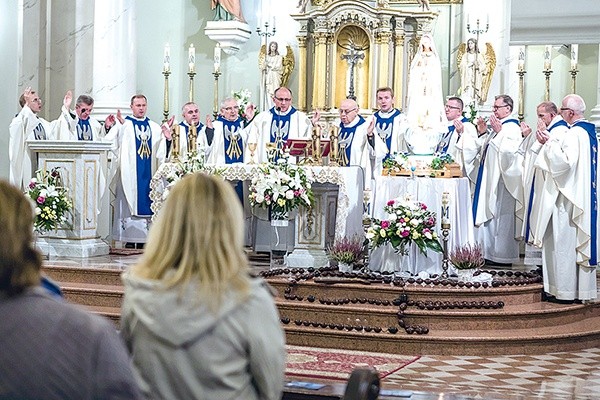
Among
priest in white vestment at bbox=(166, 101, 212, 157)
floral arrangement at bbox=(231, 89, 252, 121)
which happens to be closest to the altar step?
priest in white vestment at bbox=(166, 101, 212, 157)

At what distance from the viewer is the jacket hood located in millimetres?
2656

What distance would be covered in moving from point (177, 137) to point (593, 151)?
4.16 metres

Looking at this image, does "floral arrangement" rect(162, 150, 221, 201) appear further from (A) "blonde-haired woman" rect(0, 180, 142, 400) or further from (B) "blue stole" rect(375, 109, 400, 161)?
(A) "blonde-haired woman" rect(0, 180, 142, 400)

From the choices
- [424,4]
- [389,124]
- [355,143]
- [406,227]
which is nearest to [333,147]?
[355,143]

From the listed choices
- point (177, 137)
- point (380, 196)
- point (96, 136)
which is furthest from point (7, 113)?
point (380, 196)

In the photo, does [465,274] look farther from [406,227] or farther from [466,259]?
[406,227]

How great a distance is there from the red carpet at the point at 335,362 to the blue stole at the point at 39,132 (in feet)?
15.6

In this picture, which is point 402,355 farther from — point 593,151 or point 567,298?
point 593,151

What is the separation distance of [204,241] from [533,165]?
7919 millimetres

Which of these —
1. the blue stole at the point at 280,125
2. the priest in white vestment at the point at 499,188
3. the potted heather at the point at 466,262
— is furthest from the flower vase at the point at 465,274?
the blue stole at the point at 280,125

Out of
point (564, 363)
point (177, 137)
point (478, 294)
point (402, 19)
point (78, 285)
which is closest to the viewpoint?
point (564, 363)

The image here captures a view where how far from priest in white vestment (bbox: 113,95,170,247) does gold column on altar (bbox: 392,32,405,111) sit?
289cm

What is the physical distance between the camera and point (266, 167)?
9852mm

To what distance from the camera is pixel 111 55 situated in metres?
13.7
